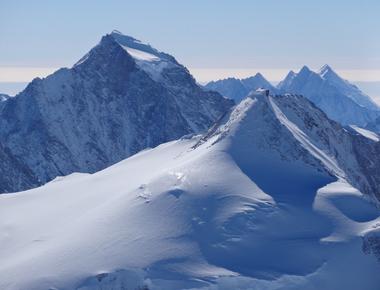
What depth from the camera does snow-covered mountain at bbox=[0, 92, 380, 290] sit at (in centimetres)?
10650

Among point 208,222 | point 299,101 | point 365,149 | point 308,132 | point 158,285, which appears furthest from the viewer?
point 365,149

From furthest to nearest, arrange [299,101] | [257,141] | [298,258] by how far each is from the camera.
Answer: [299,101] → [257,141] → [298,258]

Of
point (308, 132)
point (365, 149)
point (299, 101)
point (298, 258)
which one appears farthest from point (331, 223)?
point (365, 149)

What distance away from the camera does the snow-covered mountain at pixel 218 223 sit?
106500mm

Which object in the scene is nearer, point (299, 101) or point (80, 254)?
point (80, 254)

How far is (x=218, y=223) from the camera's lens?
117 m

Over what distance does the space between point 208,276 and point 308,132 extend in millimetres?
51490

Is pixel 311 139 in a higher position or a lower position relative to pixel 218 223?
higher

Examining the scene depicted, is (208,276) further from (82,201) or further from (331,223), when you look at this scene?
(82,201)

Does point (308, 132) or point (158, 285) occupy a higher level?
point (308, 132)

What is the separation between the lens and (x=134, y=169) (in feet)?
513

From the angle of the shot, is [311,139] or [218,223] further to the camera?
[311,139]

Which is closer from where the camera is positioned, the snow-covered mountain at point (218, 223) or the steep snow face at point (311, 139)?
the snow-covered mountain at point (218, 223)

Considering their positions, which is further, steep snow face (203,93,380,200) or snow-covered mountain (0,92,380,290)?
steep snow face (203,93,380,200)
